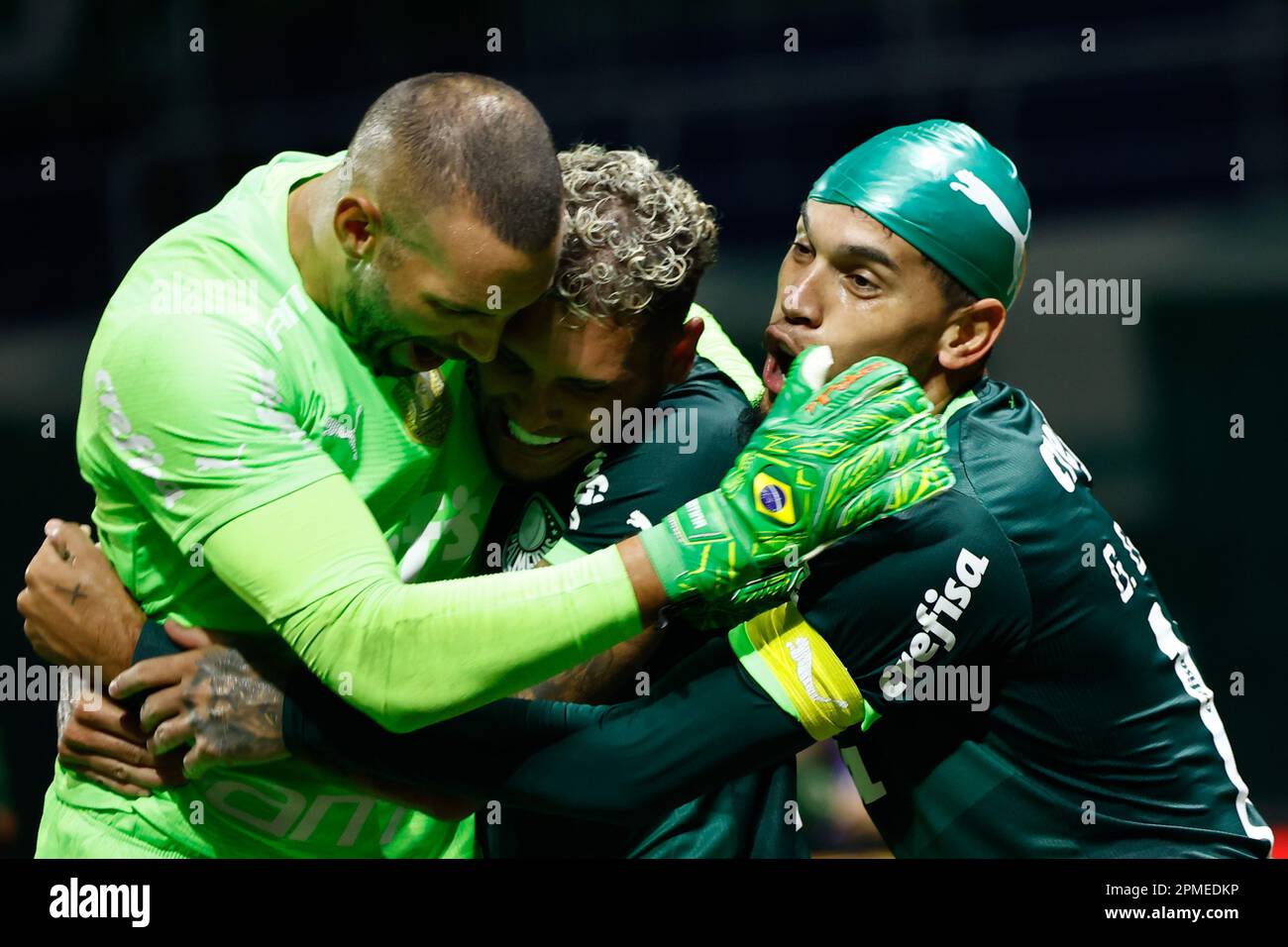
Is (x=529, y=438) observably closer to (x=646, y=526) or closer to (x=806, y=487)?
(x=646, y=526)

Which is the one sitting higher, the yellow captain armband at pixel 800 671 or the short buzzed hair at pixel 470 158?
the short buzzed hair at pixel 470 158

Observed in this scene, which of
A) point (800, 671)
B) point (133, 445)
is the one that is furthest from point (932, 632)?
point (133, 445)

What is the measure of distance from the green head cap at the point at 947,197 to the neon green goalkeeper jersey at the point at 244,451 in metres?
0.89

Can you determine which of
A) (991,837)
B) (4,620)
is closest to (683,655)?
(991,837)

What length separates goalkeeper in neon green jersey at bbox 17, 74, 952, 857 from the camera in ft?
8.61

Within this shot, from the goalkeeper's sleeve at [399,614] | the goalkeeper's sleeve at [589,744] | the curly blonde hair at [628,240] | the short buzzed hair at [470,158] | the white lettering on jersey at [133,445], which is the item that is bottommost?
the goalkeeper's sleeve at [589,744]

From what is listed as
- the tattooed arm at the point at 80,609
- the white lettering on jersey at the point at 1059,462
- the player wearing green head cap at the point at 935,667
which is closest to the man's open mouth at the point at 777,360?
the player wearing green head cap at the point at 935,667

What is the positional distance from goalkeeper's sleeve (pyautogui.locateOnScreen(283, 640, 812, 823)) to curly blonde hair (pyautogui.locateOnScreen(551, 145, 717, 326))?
2.11 ft

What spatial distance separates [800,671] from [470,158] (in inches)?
40.7

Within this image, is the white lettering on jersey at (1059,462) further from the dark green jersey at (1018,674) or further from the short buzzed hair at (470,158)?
the short buzzed hair at (470,158)

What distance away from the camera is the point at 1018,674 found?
10.1 ft

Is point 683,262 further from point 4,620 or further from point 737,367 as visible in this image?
point 4,620

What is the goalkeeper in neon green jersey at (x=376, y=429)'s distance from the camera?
2.62 metres

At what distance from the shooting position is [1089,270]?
7.71 meters
